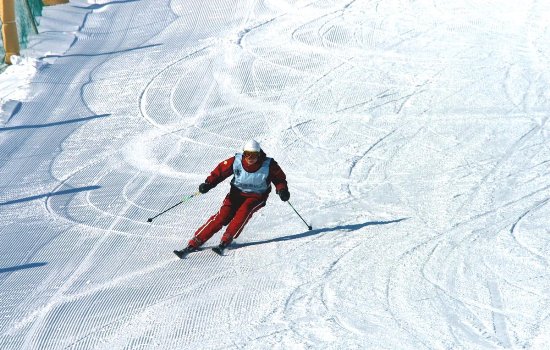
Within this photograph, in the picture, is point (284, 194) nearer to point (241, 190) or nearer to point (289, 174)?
point (241, 190)

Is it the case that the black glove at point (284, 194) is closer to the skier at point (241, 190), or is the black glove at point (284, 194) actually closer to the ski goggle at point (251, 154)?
the skier at point (241, 190)

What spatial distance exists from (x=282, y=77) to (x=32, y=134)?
4458 mm

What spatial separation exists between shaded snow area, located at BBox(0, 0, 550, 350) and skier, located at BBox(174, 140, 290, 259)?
25 cm

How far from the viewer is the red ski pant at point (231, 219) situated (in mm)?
11062

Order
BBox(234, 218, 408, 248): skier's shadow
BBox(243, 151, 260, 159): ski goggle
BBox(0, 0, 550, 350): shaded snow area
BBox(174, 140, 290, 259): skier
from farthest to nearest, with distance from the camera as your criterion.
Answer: BBox(234, 218, 408, 248): skier's shadow < BBox(174, 140, 290, 259): skier < BBox(243, 151, 260, 159): ski goggle < BBox(0, 0, 550, 350): shaded snow area

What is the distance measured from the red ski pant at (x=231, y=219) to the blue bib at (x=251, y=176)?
155 millimetres

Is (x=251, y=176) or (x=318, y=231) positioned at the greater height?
(x=251, y=176)

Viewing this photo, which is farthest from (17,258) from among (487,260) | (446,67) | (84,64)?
(446,67)

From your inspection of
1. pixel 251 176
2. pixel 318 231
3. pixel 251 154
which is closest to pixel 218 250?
pixel 251 176

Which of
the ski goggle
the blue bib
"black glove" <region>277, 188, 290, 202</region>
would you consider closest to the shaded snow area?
"black glove" <region>277, 188, 290, 202</region>

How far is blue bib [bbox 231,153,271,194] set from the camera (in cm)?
1110

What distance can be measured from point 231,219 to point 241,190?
0.35 metres

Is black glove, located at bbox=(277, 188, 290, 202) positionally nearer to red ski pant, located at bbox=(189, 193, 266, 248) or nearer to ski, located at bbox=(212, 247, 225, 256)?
red ski pant, located at bbox=(189, 193, 266, 248)

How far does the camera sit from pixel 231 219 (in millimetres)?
11273
